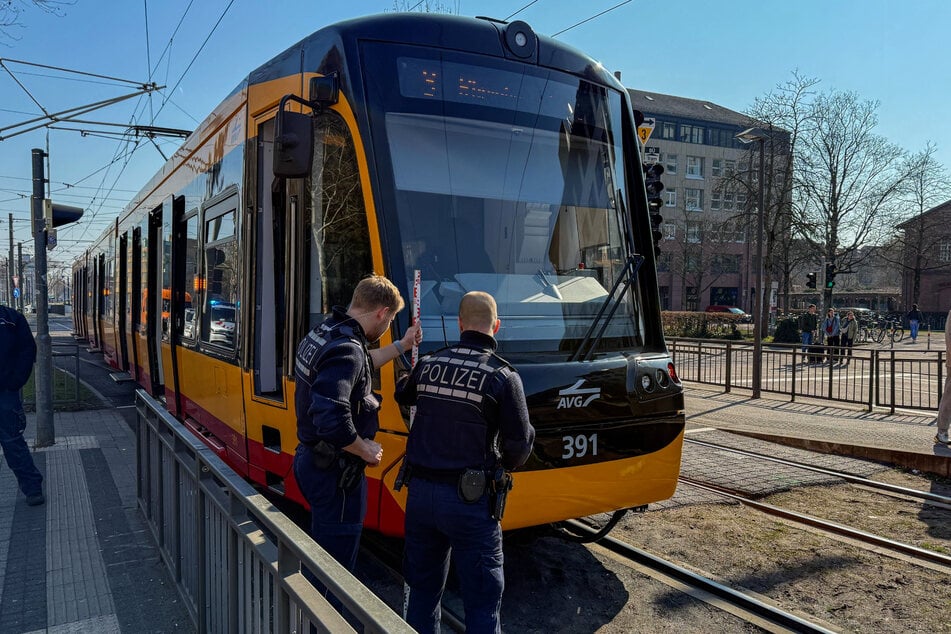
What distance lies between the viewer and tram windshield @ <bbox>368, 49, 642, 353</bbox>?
397cm

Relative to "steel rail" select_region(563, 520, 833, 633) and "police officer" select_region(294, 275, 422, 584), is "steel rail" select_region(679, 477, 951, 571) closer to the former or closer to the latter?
"steel rail" select_region(563, 520, 833, 633)

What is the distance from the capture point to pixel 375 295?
3.30 metres

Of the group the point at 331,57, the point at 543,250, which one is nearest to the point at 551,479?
the point at 543,250

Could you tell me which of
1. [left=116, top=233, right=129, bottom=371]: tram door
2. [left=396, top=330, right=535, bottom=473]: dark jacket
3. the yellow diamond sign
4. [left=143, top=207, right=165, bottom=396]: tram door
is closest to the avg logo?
[left=396, top=330, right=535, bottom=473]: dark jacket

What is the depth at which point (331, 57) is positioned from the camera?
13.6 feet

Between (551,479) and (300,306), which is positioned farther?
(300,306)

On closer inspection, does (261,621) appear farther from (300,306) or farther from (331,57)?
(331,57)

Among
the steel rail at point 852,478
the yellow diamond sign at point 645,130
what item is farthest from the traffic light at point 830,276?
the yellow diamond sign at point 645,130

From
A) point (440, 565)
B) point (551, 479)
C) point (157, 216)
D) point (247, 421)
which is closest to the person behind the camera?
point (440, 565)

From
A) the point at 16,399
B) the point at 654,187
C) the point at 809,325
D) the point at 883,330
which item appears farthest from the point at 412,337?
the point at 883,330

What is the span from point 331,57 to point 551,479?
272 centimetres

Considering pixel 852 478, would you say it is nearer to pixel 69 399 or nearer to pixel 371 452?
pixel 371 452

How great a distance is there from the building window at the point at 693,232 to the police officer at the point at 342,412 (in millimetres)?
50994

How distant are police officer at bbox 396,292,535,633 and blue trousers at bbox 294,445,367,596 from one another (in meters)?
0.30
